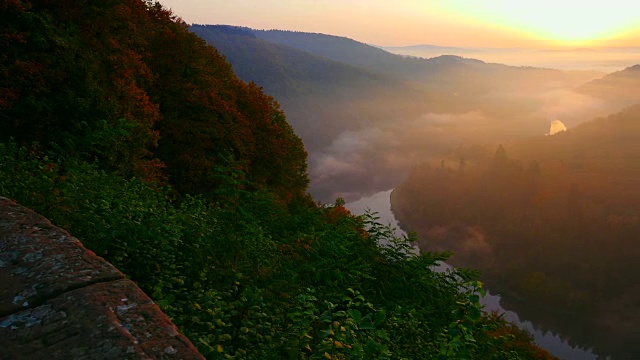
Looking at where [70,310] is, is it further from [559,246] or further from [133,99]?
[559,246]

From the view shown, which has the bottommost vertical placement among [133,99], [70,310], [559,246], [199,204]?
[559,246]

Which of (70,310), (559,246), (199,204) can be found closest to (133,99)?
(199,204)

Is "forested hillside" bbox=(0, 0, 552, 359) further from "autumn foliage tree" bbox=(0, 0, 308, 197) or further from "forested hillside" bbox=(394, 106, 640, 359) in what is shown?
"forested hillside" bbox=(394, 106, 640, 359)

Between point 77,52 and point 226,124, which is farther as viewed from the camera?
point 226,124

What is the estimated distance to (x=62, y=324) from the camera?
3760mm

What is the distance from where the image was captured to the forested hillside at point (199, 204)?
5.76m

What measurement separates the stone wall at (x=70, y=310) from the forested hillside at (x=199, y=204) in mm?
848

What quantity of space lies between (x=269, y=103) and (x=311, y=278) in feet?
80.1

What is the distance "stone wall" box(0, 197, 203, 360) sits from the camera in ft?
11.6

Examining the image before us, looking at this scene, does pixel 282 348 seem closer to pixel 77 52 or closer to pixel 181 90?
pixel 77 52

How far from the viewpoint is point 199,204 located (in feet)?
35.2

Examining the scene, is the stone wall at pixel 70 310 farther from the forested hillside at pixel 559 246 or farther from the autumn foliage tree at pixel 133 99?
the forested hillside at pixel 559 246

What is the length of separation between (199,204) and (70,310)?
22.5 ft

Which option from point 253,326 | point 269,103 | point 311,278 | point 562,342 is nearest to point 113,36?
point 269,103
